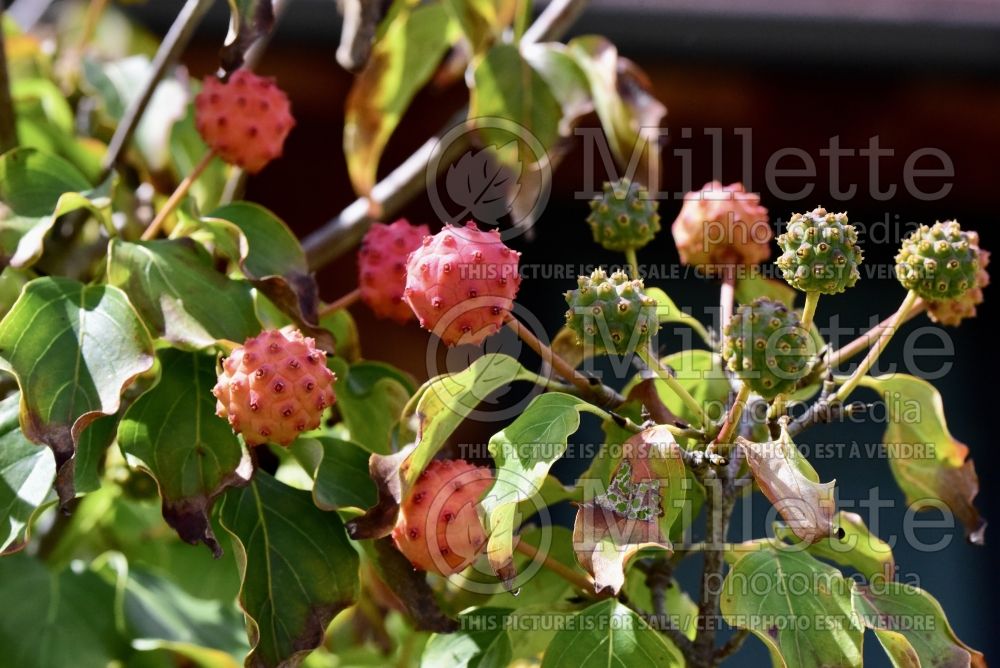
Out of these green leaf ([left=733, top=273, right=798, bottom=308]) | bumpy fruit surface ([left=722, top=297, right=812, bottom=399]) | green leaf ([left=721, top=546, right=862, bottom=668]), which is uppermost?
bumpy fruit surface ([left=722, top=297, right=812, bottom=399])

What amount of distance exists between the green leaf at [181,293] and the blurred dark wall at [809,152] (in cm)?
189

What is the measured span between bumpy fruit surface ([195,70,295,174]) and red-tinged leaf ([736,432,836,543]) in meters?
0.60

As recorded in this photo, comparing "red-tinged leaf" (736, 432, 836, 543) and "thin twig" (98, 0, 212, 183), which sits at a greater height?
"thin twig" (98, 0, 212, 183)

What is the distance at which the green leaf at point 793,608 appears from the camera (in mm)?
900

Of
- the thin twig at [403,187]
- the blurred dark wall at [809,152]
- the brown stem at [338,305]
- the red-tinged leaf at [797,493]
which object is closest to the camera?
the red-tinged leaf at [797,493]

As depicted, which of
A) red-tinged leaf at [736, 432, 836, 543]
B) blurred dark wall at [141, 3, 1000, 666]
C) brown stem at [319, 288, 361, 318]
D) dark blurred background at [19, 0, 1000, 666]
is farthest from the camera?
blurred dark wall at [141, 3, 1000, 666]

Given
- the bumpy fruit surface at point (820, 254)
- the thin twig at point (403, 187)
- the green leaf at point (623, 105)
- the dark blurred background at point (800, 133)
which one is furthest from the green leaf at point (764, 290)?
the dark blurred background at point (800, 133)

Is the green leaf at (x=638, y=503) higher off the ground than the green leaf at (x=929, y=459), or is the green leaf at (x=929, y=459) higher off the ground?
the green leaf at (x=638, y=503)

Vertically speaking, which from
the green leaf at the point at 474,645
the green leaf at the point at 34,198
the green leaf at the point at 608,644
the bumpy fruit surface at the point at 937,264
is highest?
the green leaf at the point at 34,198

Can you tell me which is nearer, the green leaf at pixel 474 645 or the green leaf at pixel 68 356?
the green leaf at pixel 68 356

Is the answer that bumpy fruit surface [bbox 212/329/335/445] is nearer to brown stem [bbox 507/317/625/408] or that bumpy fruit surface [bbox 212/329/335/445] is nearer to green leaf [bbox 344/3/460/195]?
brown stem [bbox 507/317/625/408]

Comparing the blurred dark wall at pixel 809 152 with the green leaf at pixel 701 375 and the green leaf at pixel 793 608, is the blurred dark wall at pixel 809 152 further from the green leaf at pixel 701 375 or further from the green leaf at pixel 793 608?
the green leaf at pixel 793 608

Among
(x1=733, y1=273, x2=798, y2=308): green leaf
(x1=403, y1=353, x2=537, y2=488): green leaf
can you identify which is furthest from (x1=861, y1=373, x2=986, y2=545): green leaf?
(x1=403, y1=353, x2=537, y2=488): green leaf

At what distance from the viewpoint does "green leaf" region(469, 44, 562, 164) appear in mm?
1408
